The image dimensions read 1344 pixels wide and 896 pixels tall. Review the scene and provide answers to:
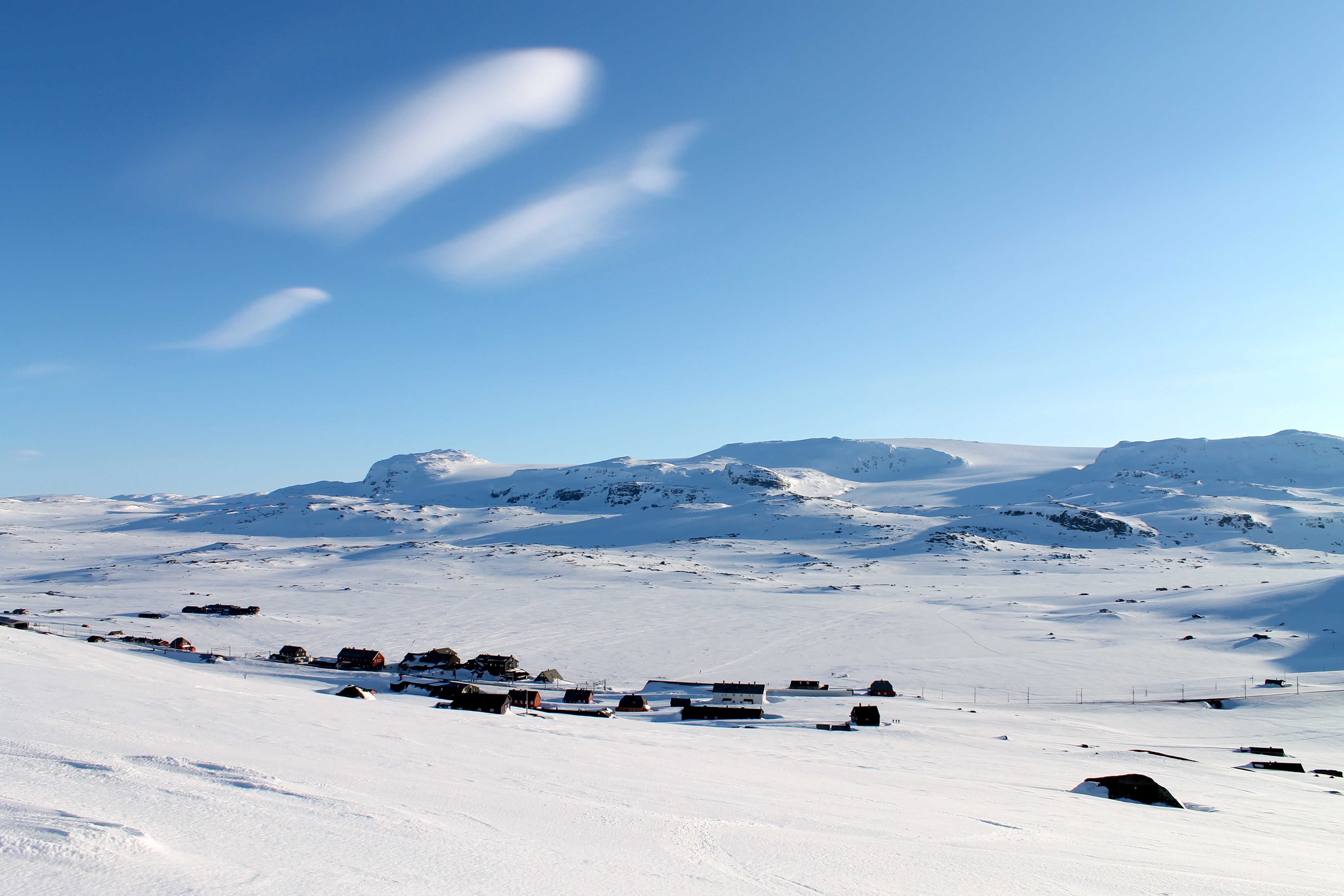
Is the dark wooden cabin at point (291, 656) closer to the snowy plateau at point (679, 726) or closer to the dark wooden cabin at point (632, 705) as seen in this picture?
the snowy plateau at point (679, 726)

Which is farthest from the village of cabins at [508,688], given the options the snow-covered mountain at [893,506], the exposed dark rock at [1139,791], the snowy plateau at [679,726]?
the snow-covered mountain at [893,506]

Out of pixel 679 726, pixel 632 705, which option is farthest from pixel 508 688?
pixel 679 726

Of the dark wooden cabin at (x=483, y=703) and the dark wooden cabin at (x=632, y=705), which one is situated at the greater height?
the dark wooden cabin at (x=483, y=703)

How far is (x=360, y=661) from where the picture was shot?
37.0 metres

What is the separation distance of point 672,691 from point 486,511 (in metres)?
132

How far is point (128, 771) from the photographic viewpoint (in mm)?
6793

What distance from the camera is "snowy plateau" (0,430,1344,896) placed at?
226 inches

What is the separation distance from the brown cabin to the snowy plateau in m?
2.50

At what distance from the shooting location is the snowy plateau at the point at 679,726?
226 inches

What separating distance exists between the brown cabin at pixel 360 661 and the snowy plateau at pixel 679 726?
2.50 m

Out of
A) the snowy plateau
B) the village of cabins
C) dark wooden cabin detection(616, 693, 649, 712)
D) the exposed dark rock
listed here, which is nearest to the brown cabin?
the village of cabins

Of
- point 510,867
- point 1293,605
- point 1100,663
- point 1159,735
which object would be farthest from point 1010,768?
point 1293,605

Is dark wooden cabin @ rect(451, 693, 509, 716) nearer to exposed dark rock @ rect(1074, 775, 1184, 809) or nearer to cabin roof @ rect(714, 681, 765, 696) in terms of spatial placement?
cabin roof @ rect(714, 681, 765, 696)

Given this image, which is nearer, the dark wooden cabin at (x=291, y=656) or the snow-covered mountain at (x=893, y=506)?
the dark wooden cabin at (x=291, y=656)
